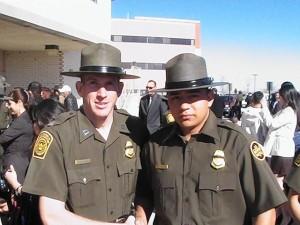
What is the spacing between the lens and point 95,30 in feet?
51.2

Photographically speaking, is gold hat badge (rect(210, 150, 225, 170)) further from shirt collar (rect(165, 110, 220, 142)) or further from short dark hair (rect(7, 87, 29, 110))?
short dark hair (rect(7, 87, 29, 110))

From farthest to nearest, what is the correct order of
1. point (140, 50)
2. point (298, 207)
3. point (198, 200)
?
point (140, 50) < point (298, 207) < point (198, 200)

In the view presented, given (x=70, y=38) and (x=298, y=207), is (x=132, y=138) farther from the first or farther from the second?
(x=70, y=38)

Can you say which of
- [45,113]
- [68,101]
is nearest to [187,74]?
[45,113]

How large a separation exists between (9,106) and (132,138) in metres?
3.45

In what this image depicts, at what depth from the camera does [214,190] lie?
219cm

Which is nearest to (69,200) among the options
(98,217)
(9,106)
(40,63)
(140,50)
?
(98,217)

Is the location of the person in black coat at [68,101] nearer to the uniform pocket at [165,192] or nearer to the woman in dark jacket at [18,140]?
the woman in dark jacket at [18,140]

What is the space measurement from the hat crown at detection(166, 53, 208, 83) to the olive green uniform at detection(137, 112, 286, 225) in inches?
9.6

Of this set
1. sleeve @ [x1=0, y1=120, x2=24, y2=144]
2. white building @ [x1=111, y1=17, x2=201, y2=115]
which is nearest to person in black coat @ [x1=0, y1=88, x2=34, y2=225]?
sleeve @ [x1=0, y1=120, x2=24, y2=144]

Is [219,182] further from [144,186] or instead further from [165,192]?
[144,186]

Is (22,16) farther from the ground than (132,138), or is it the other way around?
(22,16)

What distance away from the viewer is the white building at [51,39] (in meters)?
11.2

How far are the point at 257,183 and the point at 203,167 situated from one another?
27 cm
